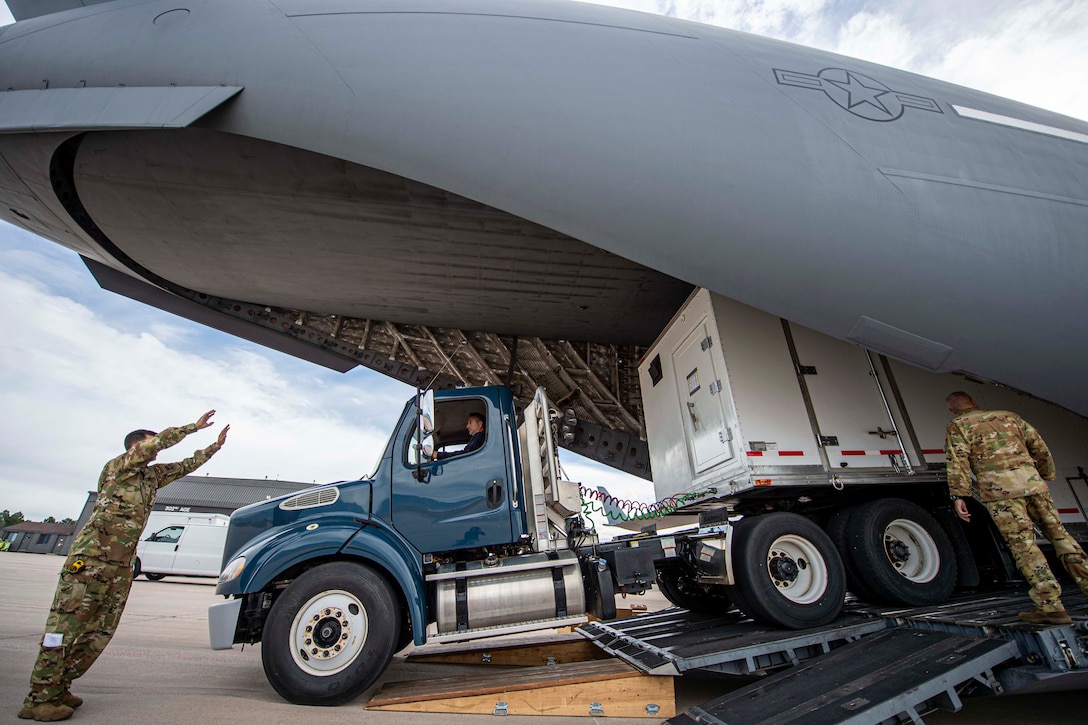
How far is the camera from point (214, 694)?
377 centimetres

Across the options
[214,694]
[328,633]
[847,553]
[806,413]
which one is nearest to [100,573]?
[214,694]

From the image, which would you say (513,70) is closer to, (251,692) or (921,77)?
(921,77)

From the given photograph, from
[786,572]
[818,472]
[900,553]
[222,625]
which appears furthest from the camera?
[900,553]

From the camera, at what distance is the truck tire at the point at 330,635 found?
3.73 meters

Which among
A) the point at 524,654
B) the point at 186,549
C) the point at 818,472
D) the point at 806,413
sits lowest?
the point at 524,654

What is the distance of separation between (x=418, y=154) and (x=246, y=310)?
550 centimetres

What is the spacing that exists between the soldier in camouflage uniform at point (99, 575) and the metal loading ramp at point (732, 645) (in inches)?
146

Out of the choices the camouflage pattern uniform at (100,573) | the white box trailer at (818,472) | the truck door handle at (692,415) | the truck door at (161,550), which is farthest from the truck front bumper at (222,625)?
the truck door at (161,550)

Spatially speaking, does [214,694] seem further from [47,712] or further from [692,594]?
[692,594]

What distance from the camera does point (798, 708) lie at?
282 cm

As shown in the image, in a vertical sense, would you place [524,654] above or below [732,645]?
below

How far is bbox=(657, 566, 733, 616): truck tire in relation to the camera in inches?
225

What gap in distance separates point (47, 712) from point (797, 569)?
5.25 m

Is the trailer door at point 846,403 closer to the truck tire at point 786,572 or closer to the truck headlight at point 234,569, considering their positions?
the truck tire at point 786,572
